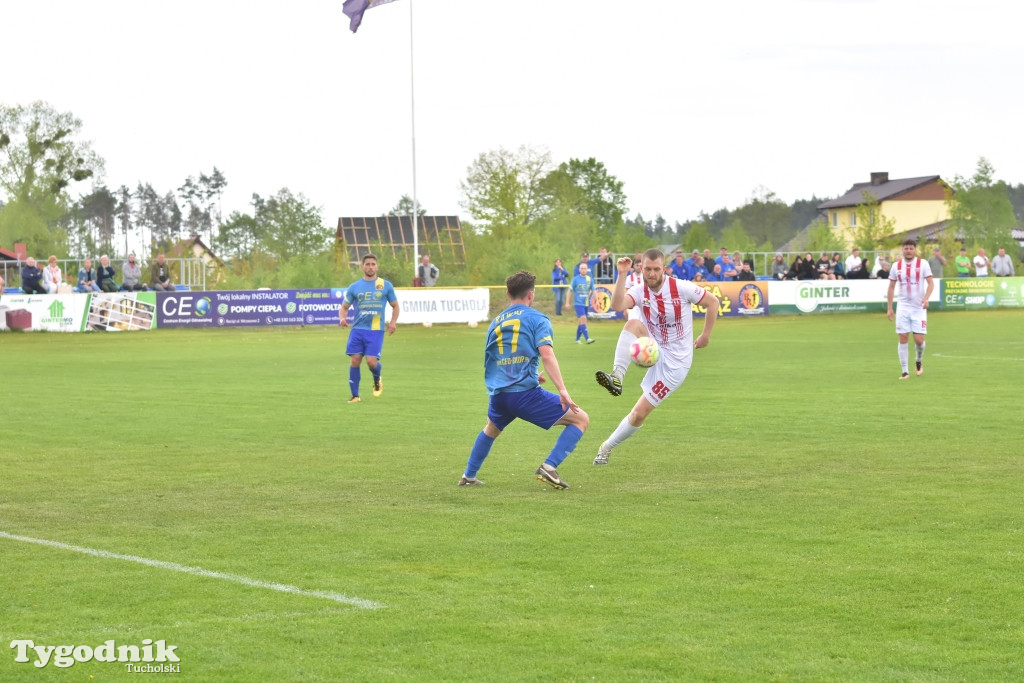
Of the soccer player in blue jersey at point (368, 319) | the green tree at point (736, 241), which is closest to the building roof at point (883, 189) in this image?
the green tree at point (736, 241)

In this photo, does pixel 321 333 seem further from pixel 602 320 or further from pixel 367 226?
pixel 367 226

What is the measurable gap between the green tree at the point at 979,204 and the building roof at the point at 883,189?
3937 cm

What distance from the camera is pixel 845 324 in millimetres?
38562

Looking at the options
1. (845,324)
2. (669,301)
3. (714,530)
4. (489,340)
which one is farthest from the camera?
(845,324)

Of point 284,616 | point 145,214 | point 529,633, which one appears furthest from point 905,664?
point 145,214

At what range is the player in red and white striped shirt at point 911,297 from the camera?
20734 mm

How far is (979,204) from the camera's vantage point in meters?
80.8

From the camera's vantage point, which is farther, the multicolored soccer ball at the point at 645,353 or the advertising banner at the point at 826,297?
the advertising banner at the point at 826,297

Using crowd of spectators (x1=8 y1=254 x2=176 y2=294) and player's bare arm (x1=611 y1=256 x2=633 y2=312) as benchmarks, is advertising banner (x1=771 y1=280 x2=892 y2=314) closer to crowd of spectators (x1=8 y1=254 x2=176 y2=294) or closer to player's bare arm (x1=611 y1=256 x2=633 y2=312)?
crowd of spectators (x1=8 y1=254 x2=176 y2=294)

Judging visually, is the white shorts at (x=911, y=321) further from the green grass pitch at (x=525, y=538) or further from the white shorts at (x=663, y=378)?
the white shorts at (x=663, y=378)

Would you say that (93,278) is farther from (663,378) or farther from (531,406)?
(531,406)

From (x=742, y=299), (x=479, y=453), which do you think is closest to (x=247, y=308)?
(x=742, y=299)

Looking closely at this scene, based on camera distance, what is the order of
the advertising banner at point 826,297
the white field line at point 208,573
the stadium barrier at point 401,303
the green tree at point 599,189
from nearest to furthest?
1. the white field line at point 208,573
2. the stadium barrier at point 401,303
3. the advertising banner at point 826,297
4. the green tree at point 599,189

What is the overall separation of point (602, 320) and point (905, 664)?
39.4m
